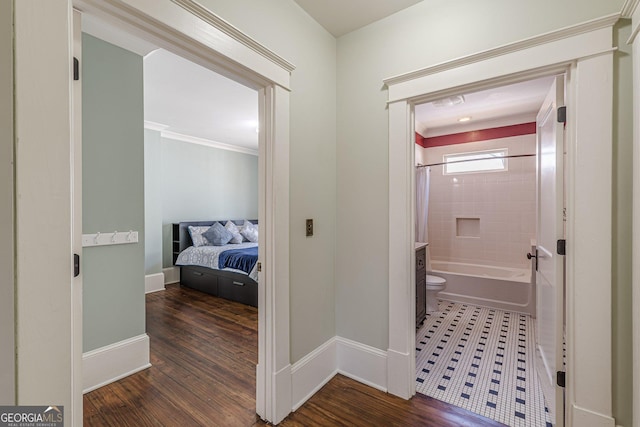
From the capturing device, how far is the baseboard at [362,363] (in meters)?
2.00

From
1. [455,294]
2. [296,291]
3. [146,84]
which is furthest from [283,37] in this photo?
[455,294]

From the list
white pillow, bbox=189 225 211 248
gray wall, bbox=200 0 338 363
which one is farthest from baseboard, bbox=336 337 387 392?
white pillow, bbox=189 225 211 248

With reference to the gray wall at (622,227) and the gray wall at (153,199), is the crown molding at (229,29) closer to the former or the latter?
the gray wall at (622,227)

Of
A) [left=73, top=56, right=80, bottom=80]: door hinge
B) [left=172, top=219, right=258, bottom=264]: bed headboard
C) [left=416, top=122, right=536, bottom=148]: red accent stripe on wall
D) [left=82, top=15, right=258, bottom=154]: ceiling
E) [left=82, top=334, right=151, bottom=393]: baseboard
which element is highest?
[left=82, top=15, right=258, bottom=154]: ceiling

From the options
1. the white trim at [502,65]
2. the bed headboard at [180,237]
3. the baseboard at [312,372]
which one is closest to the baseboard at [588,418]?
the baseboard at [312,372]

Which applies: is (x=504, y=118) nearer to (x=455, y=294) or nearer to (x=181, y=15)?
(x=455, y=294)

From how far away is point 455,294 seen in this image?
3908 mm

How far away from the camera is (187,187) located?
5.27 meters

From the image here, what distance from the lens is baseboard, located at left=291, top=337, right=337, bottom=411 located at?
5.97ft

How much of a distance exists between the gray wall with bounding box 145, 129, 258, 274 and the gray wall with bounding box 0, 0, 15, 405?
4.13m

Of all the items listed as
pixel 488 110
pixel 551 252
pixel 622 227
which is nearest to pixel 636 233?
pixel 622 227

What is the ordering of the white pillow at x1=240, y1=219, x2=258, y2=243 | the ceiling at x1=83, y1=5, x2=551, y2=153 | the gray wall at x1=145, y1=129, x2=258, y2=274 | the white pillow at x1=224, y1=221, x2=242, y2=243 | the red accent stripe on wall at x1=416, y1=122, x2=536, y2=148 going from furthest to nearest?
1. the white pillow at x1=240, y1=219, x2=258, y2=243
2. the white pillow at x1=224, y1=221, x2=242, y2=243
3. the gray wall at x1=145, y1=129, x2=258, y2=274
4. the red accent stripe on wall at x1=416, y1=122, x2=536, y2=148
5. the ceiling at x1=83, y1=5, x2=551, y2=153

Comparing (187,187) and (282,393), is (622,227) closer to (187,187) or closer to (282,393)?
(282,393)

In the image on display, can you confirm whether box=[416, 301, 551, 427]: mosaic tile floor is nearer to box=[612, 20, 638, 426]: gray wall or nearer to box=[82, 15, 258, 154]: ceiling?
box=[612, 20, 638, 426]: gray wall
